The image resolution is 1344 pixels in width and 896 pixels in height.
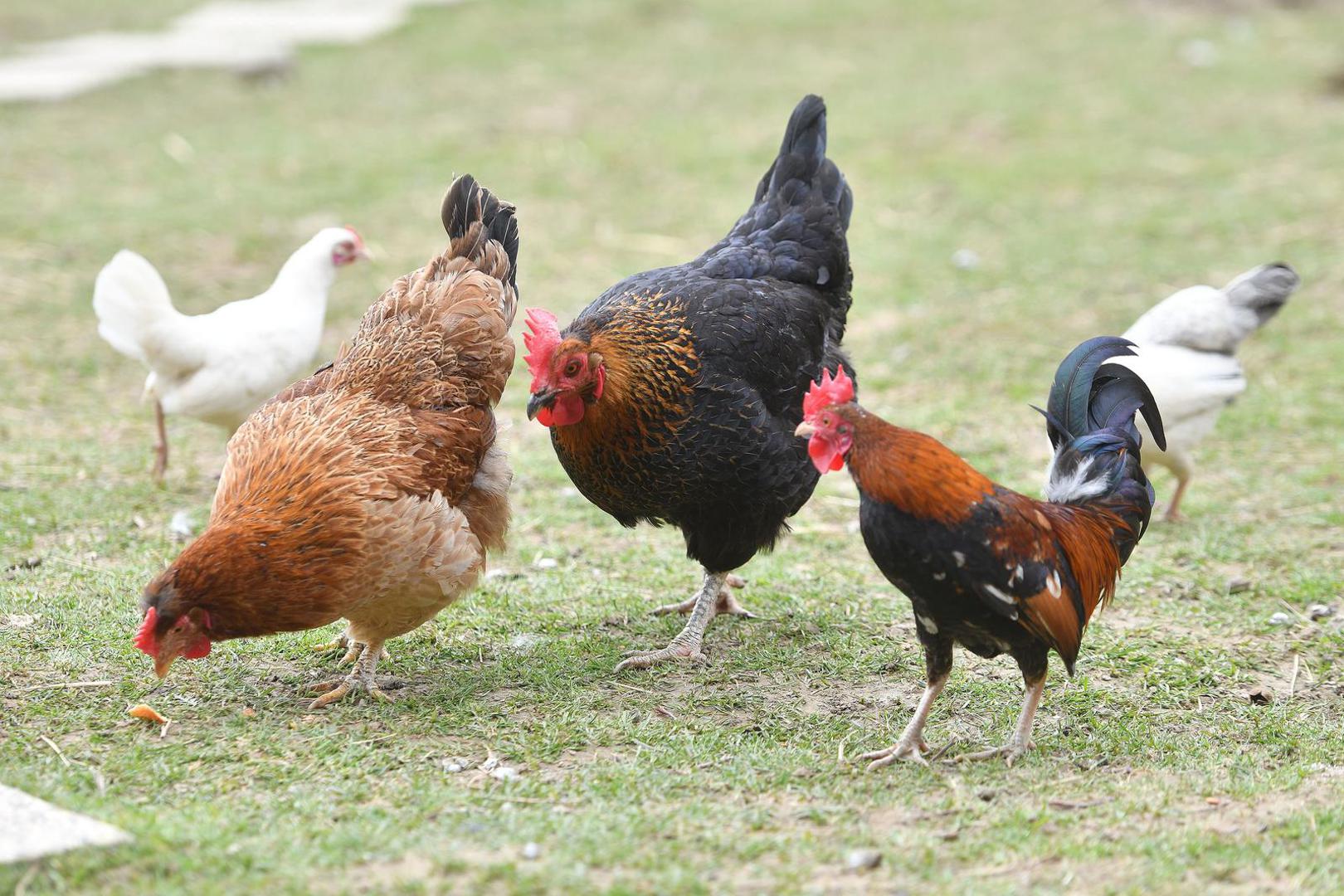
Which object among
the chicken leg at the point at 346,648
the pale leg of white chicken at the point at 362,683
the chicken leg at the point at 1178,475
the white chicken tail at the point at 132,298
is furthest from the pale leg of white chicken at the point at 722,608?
the white chicken tail at the point at 132,298

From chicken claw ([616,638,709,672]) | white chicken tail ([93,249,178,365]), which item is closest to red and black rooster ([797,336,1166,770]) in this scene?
chicken claw ([616,638,709,672])

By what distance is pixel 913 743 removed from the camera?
13.1 feet

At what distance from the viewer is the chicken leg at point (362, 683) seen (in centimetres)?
429

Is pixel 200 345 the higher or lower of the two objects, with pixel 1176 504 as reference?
higher

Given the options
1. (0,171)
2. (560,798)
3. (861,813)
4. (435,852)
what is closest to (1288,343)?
(861,813)

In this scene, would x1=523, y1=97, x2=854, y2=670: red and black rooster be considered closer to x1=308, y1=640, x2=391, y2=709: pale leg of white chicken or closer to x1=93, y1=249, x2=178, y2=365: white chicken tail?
x1=308, y1=640, x2=391, y2=709: pale leg of white chicken

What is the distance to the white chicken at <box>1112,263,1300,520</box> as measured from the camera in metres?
5.85

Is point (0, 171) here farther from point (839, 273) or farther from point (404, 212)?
point (839, 273)

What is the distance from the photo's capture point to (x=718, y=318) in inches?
182

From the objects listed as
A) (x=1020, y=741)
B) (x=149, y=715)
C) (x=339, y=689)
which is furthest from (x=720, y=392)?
(x=149, y=715)

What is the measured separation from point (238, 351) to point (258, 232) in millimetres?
3553

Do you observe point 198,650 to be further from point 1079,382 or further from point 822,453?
point 1079,382

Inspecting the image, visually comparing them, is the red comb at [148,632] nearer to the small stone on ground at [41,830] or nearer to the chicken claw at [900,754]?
the small stone on ground at [41,830]

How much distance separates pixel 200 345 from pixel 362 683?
2309mm
